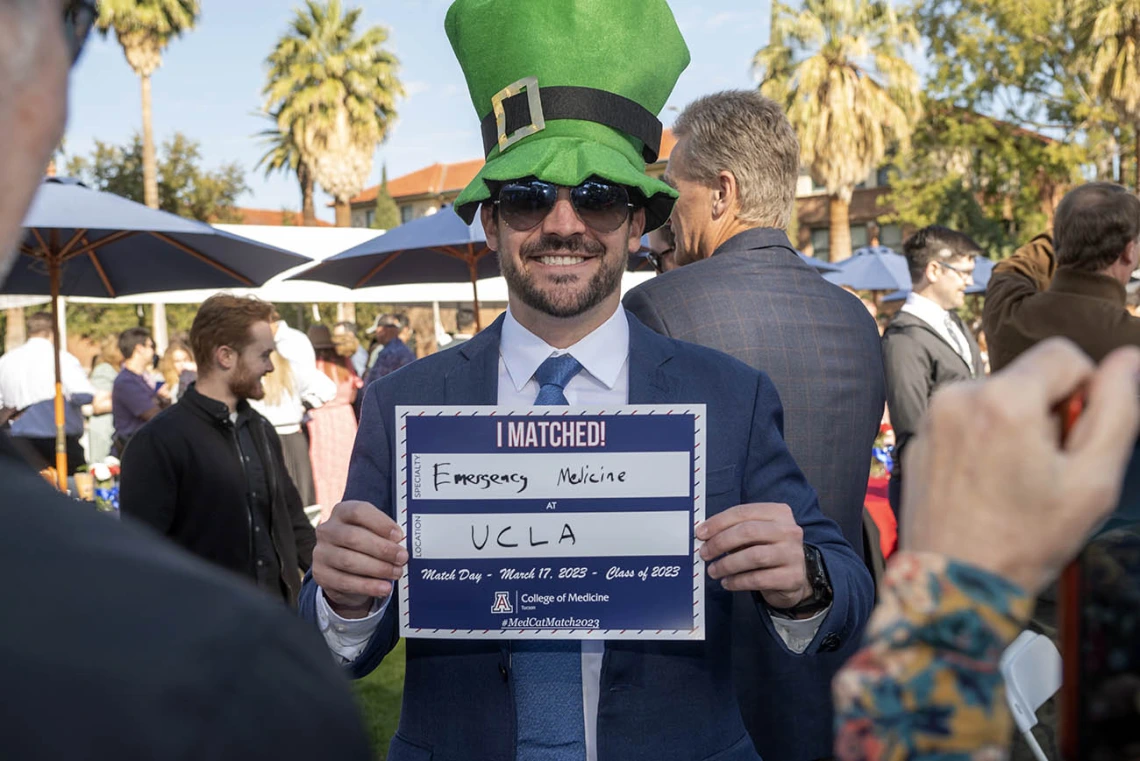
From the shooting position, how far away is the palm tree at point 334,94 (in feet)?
101

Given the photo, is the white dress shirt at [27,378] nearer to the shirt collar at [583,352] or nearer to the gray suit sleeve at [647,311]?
the gray suit sleeve at [647,311]

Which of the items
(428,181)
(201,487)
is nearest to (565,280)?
(201,487)

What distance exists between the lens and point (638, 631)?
5.93 feet

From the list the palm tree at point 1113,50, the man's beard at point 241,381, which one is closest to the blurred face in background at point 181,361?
the man's beard at point 241,381

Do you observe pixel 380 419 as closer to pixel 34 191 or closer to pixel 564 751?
pixel 564 751

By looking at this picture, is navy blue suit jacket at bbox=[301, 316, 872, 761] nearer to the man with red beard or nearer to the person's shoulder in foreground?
the person's shoulder in foreground

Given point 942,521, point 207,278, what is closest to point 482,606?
point 942,521

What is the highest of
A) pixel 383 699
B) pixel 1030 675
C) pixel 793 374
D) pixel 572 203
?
pixel 572 203

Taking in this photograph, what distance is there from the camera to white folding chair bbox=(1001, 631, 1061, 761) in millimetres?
3012

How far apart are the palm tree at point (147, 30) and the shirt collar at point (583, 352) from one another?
2511 cm

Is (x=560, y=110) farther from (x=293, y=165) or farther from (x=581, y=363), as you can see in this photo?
(x=293, y=165)

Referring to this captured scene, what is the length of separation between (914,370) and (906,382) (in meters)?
0.08

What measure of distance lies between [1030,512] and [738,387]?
1.28m

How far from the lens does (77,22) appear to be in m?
0.86
